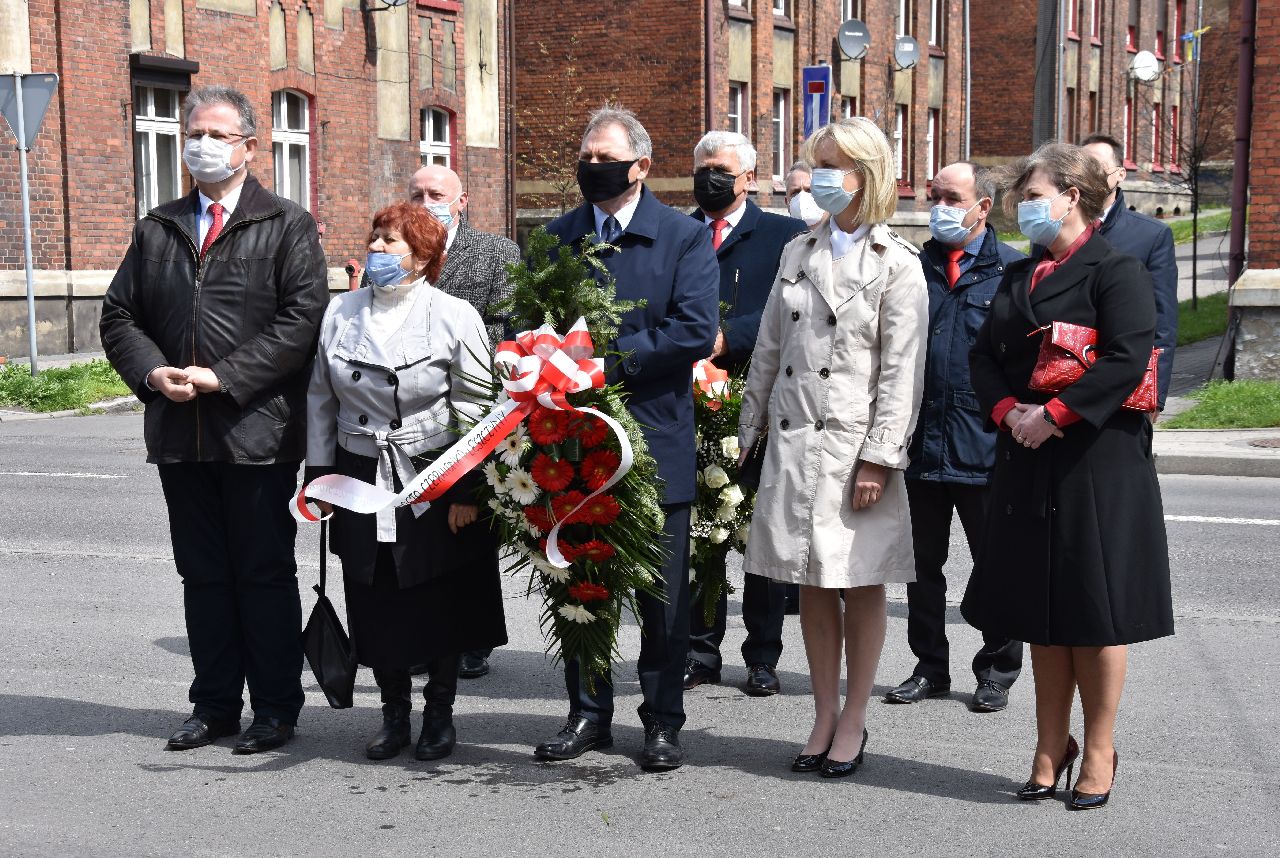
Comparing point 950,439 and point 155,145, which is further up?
point 155,145

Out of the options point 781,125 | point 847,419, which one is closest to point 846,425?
point 847,419

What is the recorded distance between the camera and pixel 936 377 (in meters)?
6.61

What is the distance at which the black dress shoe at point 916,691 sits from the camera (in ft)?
21.5

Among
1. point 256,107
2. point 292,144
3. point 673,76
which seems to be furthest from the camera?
point 673,76

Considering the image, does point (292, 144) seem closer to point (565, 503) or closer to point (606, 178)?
point (606, 178)

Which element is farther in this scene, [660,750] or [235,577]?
[235,577]

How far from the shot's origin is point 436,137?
2850 cm

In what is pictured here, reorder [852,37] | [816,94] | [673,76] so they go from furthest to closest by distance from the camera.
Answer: [673,76] < [852,37] < [816,94]

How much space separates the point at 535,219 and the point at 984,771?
94.7ft

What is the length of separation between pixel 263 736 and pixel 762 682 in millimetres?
2088

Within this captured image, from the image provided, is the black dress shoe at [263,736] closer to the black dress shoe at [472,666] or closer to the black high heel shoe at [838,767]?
the black dress shoe at [472,666]

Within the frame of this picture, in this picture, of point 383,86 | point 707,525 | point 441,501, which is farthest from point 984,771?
point 383,86

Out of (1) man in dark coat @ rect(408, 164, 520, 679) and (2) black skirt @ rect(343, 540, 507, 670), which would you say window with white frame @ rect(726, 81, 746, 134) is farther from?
(2) black skirt @ rect(343, 540, 507, 670)

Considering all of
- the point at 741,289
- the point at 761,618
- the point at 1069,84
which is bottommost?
the point at 761,618
